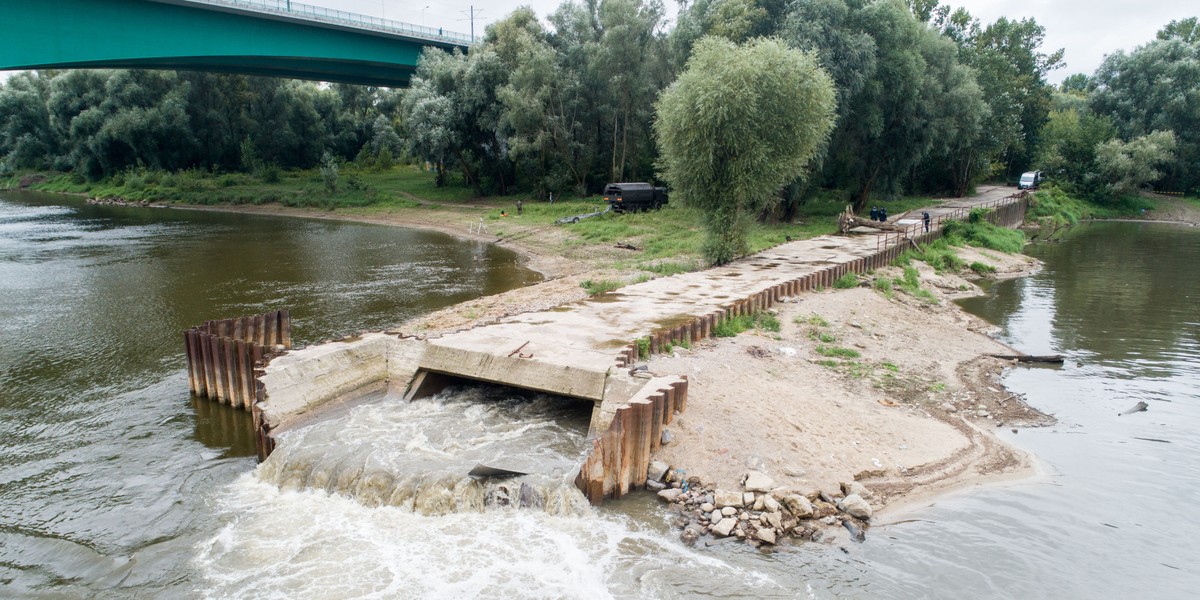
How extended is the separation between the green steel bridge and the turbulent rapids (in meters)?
37.8

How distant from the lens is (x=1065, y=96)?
91.0 meters

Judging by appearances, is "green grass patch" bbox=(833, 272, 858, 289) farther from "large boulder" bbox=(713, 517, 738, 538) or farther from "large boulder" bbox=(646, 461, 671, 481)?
"large boulder" bbox=(713, 517, 738, 538)

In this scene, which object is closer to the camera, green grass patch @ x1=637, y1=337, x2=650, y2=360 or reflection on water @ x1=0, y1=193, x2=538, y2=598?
reflection on water @ x1=0, y1=193, x2=538, y2=598

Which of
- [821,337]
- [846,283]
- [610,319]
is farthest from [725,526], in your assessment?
[846,283]

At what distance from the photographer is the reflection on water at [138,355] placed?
1188 cm

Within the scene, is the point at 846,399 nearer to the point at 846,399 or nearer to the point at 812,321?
the point at 846,399

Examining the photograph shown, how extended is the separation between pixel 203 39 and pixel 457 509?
46.5m

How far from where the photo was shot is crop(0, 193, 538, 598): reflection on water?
1188 cm

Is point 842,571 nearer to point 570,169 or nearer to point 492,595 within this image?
point 492,595

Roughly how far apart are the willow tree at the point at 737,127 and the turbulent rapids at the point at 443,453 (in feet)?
49.4

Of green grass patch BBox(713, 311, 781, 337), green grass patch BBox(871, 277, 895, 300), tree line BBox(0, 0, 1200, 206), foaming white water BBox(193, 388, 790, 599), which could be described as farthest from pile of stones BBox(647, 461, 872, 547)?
tree line BBox(0, 0, 1200, 206)

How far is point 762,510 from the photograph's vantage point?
468 inches

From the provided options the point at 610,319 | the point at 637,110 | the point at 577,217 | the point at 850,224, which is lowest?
the point at 610,319

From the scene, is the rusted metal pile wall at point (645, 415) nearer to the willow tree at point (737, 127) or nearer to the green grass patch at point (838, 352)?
the green grass patch at point (838, 352)
